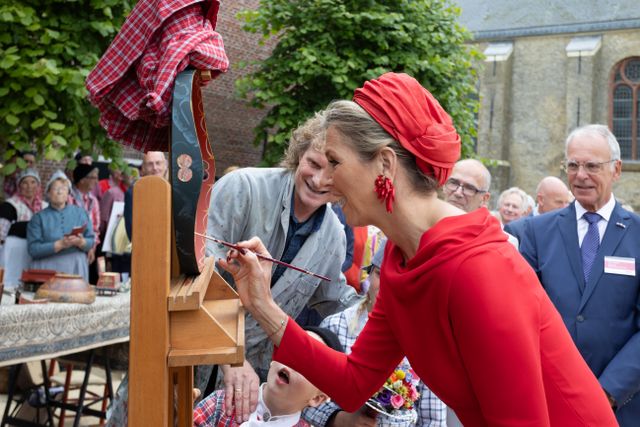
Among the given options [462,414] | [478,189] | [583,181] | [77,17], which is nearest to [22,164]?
[77,17]

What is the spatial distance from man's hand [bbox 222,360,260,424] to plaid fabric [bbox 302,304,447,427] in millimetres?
360

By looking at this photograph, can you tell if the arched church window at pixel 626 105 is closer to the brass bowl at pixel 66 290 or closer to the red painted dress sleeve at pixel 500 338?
the brass bowl at pixel 66 290

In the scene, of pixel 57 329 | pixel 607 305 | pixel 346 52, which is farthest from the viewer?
pixel 346 52

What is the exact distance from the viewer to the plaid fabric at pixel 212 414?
2875mm

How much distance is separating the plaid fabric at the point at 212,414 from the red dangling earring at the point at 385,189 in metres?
1.32

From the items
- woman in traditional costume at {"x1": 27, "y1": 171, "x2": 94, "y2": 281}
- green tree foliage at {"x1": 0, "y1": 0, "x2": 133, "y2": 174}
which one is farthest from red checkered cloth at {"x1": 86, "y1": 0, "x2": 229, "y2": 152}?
woman in traditional costume at {"x1": 27, "y1": 171, "x2": 94, "y2": 281}

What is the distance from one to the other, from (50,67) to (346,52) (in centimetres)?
769

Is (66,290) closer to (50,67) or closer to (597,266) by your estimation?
(50,67)

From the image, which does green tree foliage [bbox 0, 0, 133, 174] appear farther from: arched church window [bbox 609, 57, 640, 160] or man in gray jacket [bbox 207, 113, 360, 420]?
arched church window [bbox 609, 57, 640, 160]

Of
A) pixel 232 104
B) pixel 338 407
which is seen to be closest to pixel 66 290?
pixel 338 407

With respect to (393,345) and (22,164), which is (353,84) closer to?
(22,164)

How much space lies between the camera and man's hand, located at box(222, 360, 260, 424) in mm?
2721

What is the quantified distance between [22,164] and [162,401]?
5706 millimetres

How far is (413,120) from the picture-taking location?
6.17ft
